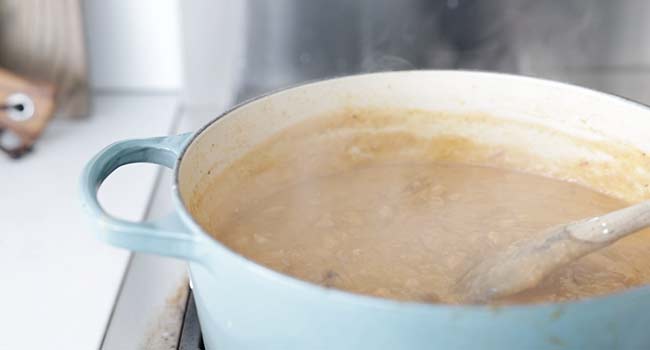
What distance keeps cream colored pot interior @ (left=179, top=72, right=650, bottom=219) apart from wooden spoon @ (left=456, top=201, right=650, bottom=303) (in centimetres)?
18

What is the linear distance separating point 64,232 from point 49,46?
1.18ft

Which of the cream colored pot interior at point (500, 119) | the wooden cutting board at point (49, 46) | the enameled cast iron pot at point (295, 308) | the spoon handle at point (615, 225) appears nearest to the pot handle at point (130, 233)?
the enameled cast iron pot at point (295, 308)

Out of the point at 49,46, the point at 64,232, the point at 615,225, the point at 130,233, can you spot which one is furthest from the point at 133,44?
the point at 615,225

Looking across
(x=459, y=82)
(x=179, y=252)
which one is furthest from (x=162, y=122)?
(x=179, y=252)

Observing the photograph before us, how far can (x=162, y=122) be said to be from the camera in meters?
1.18

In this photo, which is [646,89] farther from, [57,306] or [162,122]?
[57,306]

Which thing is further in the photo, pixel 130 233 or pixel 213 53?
pixel 213 53

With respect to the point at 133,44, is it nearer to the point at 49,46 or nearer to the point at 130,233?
the point at 49,46

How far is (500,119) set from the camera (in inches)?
34.2

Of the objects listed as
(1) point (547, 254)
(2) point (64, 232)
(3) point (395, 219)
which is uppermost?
(1) point (547, 254)

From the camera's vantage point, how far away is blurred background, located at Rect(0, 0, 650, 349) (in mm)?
1089

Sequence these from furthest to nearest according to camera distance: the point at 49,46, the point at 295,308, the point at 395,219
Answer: the point at 49,46 < the point at 395,219 < the point at 295,308

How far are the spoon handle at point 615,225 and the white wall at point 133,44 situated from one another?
0.75 m

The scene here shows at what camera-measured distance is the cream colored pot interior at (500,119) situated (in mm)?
780
